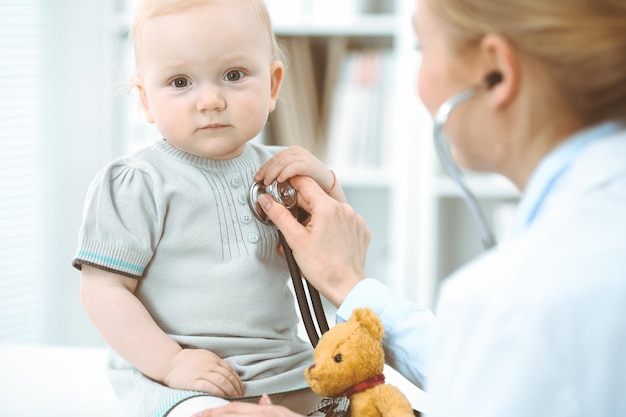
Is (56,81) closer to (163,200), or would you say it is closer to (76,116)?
(76,116)

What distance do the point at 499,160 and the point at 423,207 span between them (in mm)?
1950

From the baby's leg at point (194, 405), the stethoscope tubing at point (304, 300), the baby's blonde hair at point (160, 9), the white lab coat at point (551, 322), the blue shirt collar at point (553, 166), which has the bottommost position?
the baby's leg at point (194, 405)

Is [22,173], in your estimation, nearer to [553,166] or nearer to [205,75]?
[205,75]

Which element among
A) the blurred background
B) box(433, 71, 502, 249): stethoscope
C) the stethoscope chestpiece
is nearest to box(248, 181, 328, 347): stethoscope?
the stethoscope chestpiece

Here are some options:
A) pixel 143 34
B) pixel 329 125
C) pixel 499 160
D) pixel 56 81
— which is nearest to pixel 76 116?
pixel 56 81

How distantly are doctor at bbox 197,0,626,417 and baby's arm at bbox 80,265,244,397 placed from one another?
0.35 meters

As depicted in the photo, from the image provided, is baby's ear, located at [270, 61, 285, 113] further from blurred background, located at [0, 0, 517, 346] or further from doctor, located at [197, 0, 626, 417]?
blurred background, located at [0, 0, 517, 346]

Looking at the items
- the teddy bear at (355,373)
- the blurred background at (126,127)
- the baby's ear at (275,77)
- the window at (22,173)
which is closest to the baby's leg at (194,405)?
the teddy bear at (355,373)

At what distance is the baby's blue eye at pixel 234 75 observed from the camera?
1114 millimetres

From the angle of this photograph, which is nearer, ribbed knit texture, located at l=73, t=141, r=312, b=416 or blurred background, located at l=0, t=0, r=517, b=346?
ribbed knit texture, located at l=73, t=141, r=312, b=416

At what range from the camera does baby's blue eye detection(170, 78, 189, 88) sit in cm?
110

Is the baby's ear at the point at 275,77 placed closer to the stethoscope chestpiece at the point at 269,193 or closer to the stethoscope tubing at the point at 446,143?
the stethoscope chestpiece at the point at 269,193

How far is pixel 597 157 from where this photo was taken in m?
0.78

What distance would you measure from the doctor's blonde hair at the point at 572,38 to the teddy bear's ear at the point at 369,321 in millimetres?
383
